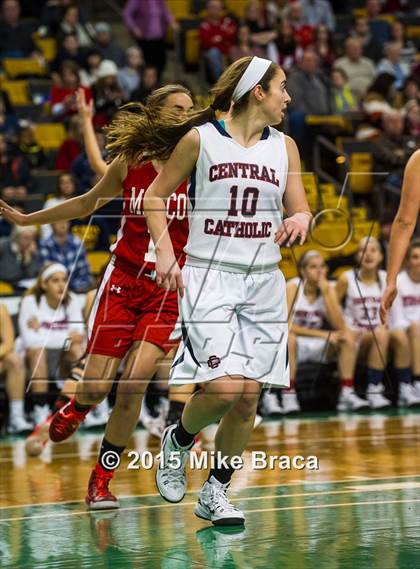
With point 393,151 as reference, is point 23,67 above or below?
above

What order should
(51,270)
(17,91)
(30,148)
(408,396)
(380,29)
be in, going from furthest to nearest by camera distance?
(380,29) < (17,91) < (30,148) < (408,396) < (51,270)

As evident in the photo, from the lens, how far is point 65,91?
17641 mm

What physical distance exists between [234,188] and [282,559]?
72.3 inches

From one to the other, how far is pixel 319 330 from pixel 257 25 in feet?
26.8

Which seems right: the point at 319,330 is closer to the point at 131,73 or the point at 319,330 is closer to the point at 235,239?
the point at 235,239

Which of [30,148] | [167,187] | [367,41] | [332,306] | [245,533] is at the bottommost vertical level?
[245,533]

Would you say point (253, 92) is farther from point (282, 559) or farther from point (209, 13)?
point (209, 13)

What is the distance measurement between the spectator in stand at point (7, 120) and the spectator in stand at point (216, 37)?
3205mm

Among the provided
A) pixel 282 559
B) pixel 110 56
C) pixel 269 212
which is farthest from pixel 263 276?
pixel 110 56

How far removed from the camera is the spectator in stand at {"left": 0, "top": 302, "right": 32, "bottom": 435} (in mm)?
11594

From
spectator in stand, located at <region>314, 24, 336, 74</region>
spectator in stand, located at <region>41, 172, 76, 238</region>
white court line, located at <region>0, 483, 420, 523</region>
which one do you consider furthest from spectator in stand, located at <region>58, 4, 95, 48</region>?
white court line, located at <region>0, 483, 420, 523</region>

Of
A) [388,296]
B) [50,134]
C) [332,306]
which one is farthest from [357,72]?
[388,296]

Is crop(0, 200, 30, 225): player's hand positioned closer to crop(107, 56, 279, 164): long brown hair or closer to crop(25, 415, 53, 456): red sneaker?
crop(107, 56, 279, 164): long brown hair

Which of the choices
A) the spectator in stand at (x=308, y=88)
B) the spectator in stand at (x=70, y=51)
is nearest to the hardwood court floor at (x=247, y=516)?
the spectator in stand at (x=308, y=88)
